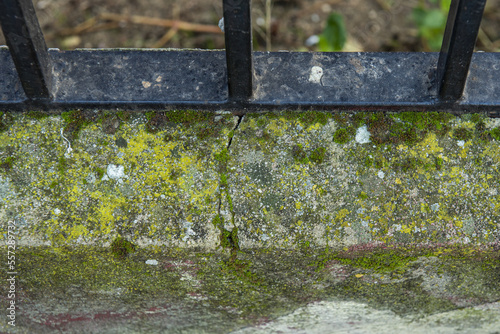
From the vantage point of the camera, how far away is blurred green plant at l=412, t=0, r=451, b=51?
2.55m

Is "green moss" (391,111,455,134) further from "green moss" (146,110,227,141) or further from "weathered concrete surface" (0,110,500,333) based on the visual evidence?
"green moss" (146,110,227,141)

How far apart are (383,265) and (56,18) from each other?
105 inches

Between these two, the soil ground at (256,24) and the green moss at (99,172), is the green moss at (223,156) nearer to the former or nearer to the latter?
the green moss at (99,172)

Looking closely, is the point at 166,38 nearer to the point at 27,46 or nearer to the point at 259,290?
the point at 27,46

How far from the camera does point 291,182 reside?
1.27 metres

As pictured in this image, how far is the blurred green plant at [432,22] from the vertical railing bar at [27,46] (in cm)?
223

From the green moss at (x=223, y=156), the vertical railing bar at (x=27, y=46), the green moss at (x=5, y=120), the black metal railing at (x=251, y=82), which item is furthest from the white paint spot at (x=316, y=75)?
the green moss at (x=5, y=120)

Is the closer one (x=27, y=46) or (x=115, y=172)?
(x=27, y=46)

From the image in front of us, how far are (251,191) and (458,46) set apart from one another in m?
0.69

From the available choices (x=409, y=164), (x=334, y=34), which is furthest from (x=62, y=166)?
(x=334, y=34)

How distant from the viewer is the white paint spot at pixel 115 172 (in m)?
1.29

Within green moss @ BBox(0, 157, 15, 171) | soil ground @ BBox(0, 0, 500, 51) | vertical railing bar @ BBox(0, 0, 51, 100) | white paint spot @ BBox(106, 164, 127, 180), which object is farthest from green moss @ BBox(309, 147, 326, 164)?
soil ground @ BBox(0, 0, 500, 51)

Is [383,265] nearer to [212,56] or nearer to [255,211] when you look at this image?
[255,211]

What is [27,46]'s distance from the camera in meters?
1.15
